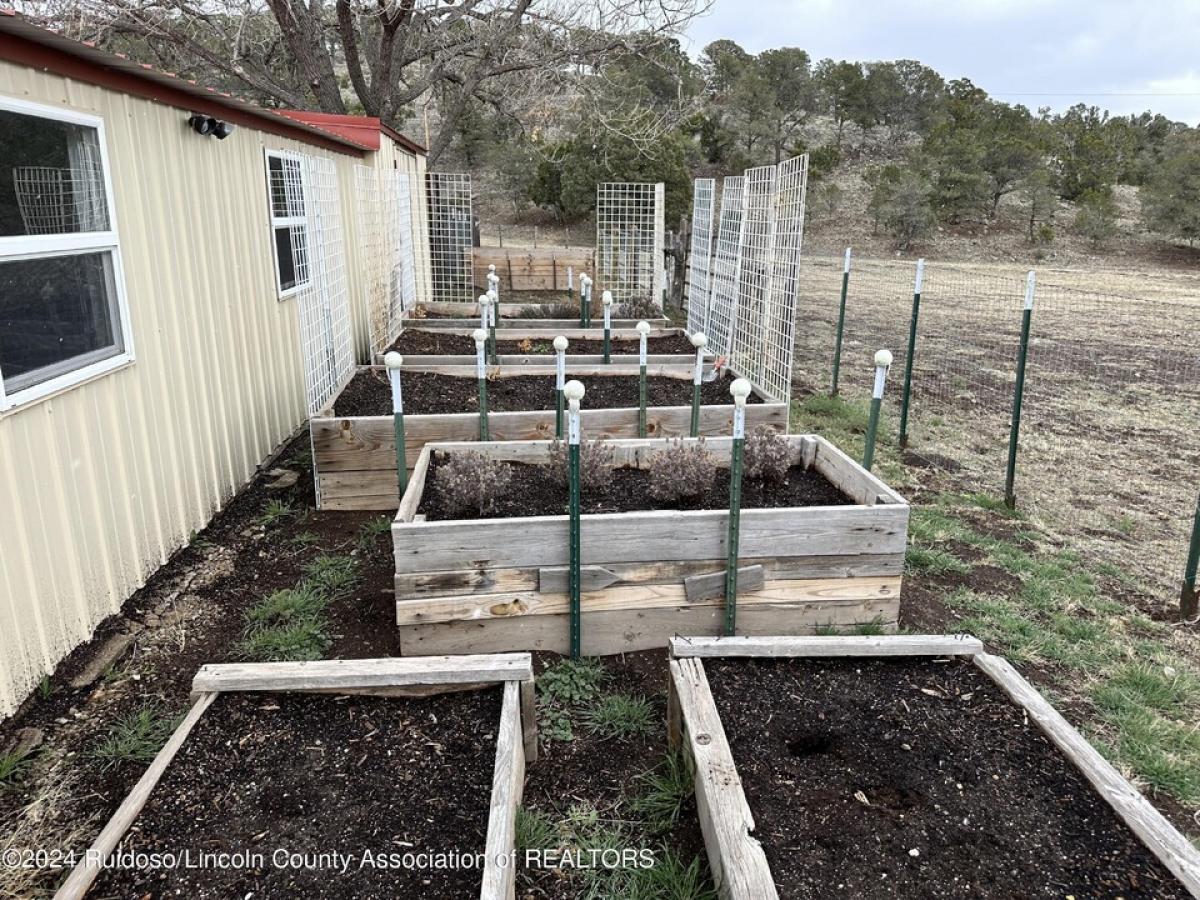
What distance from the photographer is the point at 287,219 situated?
6.12 metres

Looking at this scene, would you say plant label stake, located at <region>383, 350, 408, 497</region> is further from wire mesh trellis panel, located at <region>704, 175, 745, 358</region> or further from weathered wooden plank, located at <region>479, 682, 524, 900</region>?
wire mesh trellis panel, located at <region>704, 175, 745, 358</region>

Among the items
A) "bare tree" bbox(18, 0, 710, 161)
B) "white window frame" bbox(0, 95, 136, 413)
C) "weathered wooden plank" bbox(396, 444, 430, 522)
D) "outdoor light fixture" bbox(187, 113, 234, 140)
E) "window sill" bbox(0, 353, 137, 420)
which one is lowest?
"weathered wooden plank" bbox(396, 444, 430, 522)

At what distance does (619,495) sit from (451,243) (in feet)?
31.8

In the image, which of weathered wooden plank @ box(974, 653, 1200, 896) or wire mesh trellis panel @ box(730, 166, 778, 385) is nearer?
weathered wooden plank @ box(974, 653, 1200, 896)

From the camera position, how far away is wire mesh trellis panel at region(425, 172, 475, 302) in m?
12.3

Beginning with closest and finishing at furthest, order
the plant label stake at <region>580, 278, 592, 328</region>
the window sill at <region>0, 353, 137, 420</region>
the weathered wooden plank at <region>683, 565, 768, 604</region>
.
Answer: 1. the window sill at <region>0, 353, 137, 420</region>
2. the weathered wooden plank at <region>683, 565, 768, 604</region>
3. the plant label stake at <region>580, 278, 592, 328</region>

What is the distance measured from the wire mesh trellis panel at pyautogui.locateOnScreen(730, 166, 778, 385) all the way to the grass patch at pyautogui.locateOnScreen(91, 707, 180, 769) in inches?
167

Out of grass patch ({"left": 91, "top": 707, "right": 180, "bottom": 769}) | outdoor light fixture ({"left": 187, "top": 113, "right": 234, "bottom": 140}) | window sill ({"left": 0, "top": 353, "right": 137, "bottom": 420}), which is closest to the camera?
grass patch ({"left": 91, "top": 707, "right": 180, "bottom": 769})

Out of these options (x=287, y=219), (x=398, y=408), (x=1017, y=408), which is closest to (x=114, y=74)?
(x=398, y=408)

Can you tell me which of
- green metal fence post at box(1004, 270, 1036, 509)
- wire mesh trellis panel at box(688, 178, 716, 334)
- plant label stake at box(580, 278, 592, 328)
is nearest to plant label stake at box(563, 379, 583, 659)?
green metal fence post at box(1004, 270, 1036, 509)

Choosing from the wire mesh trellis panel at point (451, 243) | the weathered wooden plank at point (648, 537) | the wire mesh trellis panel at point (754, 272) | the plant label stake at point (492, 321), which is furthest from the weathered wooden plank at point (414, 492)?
the wire mesh trellis panel at point (451, 243)

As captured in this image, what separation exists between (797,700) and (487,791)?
37.8 inches

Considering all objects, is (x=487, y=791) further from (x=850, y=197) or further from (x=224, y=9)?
(x=850, y=197)

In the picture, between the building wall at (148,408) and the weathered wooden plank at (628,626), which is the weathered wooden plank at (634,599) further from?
the building wall at (148,408)
